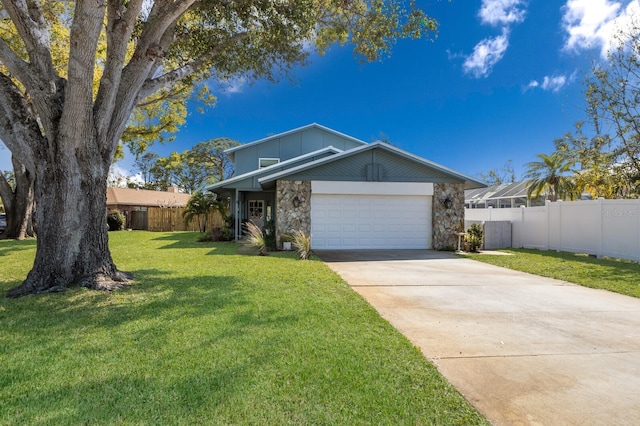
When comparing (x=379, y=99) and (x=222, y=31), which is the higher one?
(x=379, y=99)

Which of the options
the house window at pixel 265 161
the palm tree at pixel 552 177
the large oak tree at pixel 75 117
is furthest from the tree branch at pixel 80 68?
the palm tree at pixel 552 177

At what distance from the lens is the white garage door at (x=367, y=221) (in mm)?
13133

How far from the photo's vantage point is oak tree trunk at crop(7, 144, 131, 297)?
5895 millimetres

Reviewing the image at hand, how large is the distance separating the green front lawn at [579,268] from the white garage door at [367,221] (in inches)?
98.5

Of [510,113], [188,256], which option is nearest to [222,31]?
A: [188,256]

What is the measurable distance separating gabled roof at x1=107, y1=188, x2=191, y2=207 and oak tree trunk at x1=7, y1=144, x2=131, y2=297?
26.7 metres

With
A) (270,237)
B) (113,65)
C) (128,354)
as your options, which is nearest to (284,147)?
(270,237)

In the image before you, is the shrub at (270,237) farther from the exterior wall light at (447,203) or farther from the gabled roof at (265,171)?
the exterior wall light at (447,203)

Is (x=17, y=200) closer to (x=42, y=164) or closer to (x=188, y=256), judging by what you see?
(x=188, y=256)

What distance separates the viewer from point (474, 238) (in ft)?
42.9

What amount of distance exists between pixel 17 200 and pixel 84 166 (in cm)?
1691

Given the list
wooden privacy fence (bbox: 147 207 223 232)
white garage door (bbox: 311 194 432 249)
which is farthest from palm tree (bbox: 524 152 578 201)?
wooden privacy fence (bbox: 147 207 223 232)

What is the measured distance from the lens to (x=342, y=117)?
2383cm

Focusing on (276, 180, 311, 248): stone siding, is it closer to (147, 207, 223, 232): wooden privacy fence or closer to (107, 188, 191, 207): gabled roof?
(147, 207, 223, 232): wooden privacy fence
